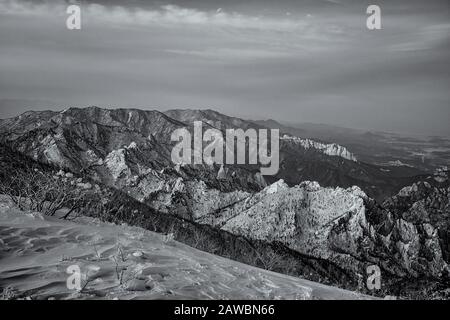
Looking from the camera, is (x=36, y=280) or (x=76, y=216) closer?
(x=36, y=280)

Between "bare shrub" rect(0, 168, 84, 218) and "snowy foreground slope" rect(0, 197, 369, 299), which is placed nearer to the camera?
"snowy foreground slope" rect(0, 197, 369, 299)

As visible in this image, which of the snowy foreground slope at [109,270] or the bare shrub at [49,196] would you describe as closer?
the snowy foreground slope at [109,270]

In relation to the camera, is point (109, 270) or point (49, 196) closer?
point (109, 270)
